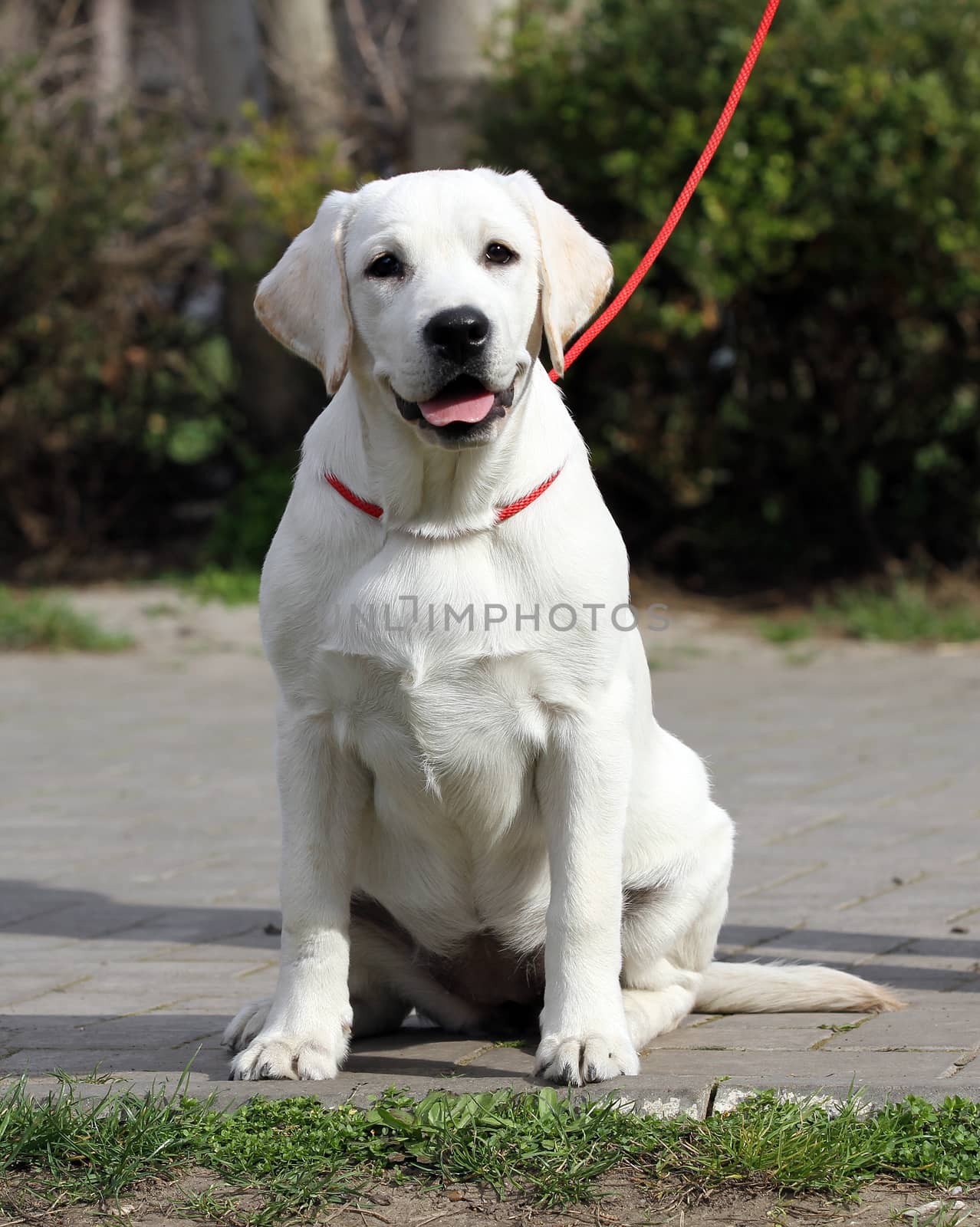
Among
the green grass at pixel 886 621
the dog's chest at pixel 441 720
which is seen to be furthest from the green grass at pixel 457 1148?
the green grass at pixel 886 621

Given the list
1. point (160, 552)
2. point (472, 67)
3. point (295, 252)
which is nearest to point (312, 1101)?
point (295, 252)

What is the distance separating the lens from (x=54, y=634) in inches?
408

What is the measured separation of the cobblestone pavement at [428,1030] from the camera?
138 inches

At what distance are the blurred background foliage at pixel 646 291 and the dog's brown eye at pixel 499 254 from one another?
6407 millimetres

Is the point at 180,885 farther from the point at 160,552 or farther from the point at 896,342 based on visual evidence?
the point at 160,552

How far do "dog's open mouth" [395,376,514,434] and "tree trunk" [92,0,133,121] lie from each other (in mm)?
9315

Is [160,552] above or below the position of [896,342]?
below

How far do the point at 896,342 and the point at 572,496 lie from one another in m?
7.60

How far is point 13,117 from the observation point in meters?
11.1

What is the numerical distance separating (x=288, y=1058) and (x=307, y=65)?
10304 millimetres

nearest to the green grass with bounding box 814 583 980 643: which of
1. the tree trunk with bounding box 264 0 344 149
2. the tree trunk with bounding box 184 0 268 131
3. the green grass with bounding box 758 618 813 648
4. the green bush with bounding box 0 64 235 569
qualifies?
the green grass with bounding box 758 618 813 648

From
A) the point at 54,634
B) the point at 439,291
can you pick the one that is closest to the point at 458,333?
the point at 439,291

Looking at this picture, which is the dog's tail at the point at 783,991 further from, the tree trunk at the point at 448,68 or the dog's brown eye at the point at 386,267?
the tree trunk at the point at 448,68

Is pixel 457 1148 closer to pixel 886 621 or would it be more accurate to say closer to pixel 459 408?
pixel 459 408
